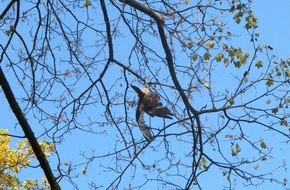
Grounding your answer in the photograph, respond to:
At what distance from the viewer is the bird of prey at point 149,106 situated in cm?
561

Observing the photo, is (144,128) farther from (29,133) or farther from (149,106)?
(29,133)

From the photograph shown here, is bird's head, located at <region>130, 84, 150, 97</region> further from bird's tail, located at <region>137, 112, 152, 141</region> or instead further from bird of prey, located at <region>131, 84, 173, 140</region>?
bird's tail, located at <region>137, 112, 152, 141</region>

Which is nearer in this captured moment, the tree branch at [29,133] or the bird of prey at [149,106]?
the tree branch at [29,133]

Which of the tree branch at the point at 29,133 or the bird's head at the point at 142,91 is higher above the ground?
the bird's head at the point at 142,91

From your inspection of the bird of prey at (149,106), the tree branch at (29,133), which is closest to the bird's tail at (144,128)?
the bird of prey at (149,106)

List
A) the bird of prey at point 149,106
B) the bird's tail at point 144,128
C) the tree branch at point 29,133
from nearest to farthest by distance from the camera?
the tree branch at point 29,133
the bird of prey at point 149,106
the bird's tail at point 144,128

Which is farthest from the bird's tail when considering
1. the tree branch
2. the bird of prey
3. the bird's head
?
the tree branch

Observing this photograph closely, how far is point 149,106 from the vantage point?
18.4 ft

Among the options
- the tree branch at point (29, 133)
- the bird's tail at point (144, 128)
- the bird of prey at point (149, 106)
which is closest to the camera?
the tree branch at point (29, 133)

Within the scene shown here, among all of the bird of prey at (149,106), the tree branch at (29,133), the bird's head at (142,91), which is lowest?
the tree branch at (29,133)

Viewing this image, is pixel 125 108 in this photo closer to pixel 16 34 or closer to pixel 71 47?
pixel 71 47

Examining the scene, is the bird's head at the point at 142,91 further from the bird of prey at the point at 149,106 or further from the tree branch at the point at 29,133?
the tree branch at the point at 29,133

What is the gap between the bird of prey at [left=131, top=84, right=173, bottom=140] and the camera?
561 centimetres

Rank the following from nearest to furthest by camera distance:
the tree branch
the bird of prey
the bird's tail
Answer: the tree branch → the bird of prey → the bird's tail
